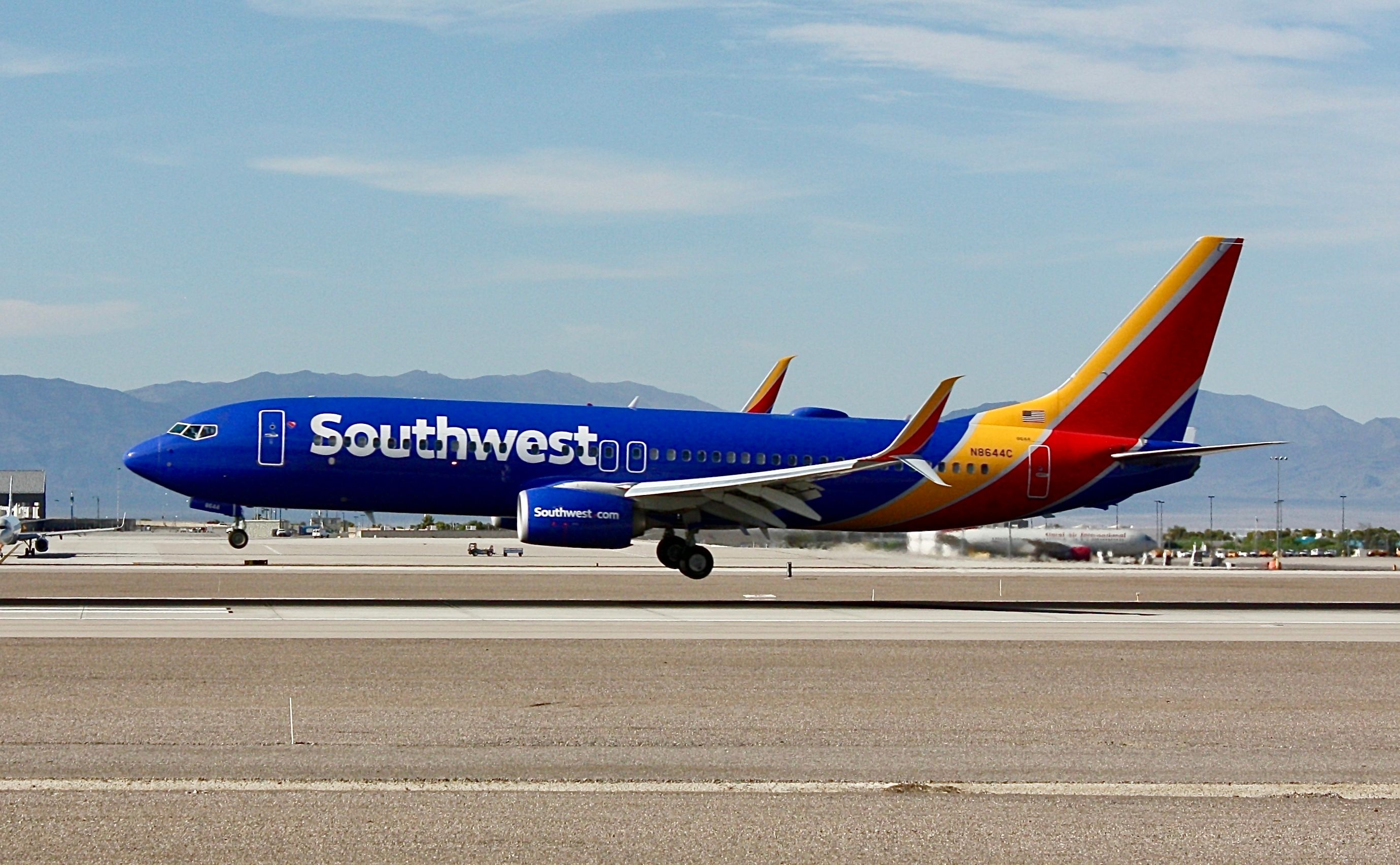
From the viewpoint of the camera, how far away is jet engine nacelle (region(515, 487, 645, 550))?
126 feet

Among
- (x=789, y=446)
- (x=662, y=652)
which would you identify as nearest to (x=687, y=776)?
(x=662, y=652)

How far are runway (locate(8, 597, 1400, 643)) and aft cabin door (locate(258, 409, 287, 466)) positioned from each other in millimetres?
5454

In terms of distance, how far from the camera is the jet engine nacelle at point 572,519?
3831 centimetres

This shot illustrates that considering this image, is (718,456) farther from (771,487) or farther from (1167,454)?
(1167,454)

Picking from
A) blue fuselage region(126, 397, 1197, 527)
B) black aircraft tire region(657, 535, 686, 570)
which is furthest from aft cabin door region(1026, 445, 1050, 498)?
black aircraft tire region(657, 535, 686, 570)

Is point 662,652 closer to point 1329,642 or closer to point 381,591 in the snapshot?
point 1329,642

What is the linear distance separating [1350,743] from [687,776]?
7522 millimetres

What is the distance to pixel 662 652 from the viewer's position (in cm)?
2528

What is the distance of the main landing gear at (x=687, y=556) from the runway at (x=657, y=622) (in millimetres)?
4995

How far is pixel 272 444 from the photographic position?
3988cm

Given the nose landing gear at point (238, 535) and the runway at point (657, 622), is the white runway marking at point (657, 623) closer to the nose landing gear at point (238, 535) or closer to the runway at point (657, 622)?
the runway at point (657, 622)

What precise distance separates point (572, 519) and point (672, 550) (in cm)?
542

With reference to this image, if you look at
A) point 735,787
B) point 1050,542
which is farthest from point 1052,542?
point 735,787

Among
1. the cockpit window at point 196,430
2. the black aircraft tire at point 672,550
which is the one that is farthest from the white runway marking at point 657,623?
the cockpit window at point 196,430
